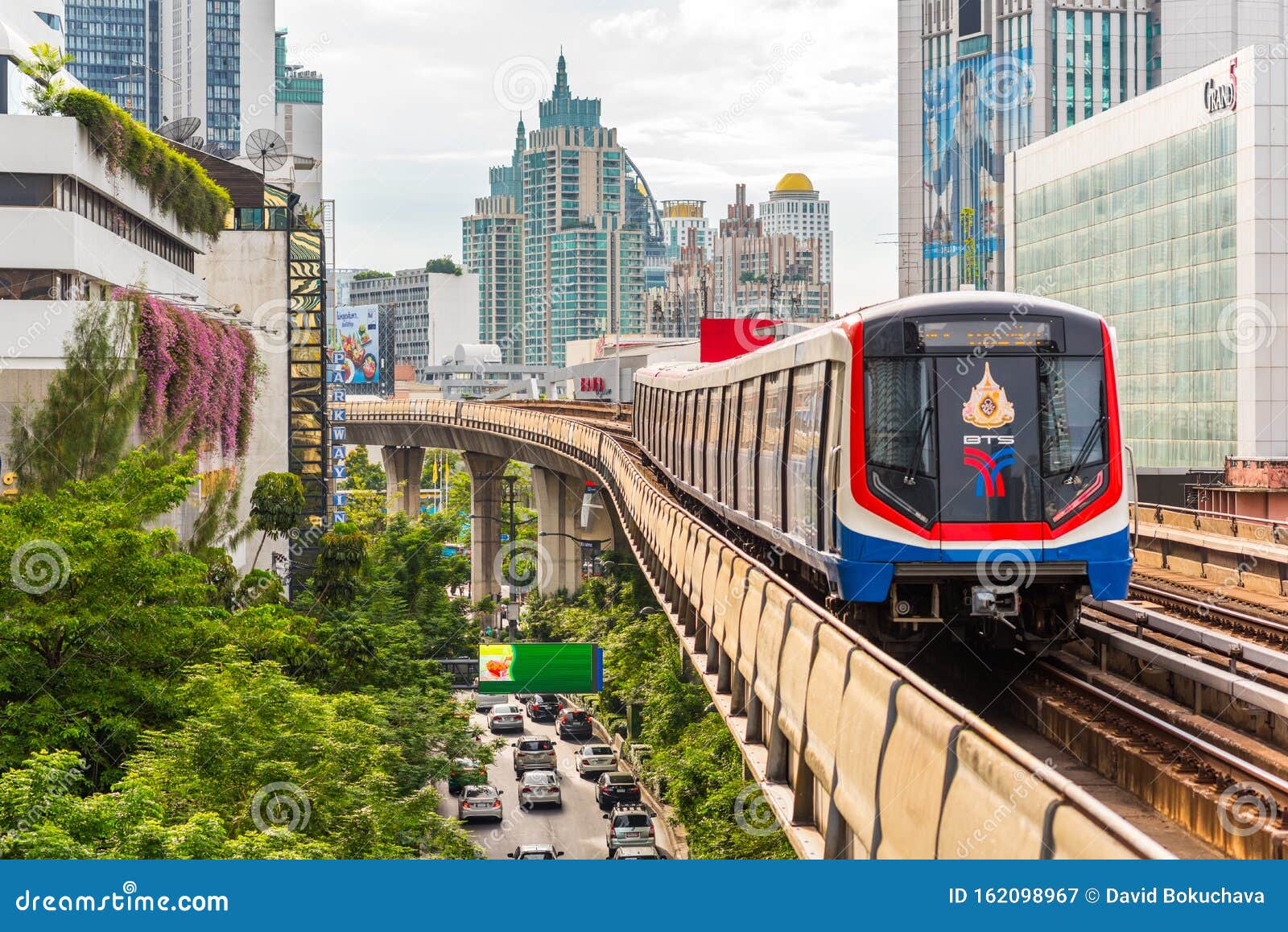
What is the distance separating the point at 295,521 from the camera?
3881 cm

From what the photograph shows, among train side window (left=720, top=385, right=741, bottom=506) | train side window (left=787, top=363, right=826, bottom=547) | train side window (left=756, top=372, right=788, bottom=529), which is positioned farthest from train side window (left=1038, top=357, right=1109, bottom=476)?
train side window (left=720, top=385, right=741, bottom=506)

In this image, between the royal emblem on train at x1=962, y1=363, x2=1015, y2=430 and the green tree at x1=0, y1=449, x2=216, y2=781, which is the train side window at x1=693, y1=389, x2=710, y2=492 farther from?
the royal emblem on train at x1=962, y1=363, x2=1015, y2=430

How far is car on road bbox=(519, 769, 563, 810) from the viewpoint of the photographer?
4009 cm

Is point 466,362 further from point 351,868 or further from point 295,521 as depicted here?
point 351,868

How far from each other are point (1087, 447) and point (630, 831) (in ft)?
69.1

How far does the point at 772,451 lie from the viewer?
17969mm

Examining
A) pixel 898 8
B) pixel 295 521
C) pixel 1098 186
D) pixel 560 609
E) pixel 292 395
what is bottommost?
pixel 560 609

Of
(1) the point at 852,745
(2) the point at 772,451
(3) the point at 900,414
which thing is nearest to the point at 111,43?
(2) the point at 772,451

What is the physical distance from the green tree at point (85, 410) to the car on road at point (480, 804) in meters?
13.5

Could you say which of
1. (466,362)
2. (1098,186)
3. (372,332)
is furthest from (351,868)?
(466,362)

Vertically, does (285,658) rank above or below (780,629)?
below

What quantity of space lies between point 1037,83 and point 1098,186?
83.0 metres

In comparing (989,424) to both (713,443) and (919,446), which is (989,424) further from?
(713,443)

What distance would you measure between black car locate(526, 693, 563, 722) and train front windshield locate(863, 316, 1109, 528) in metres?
44.3
